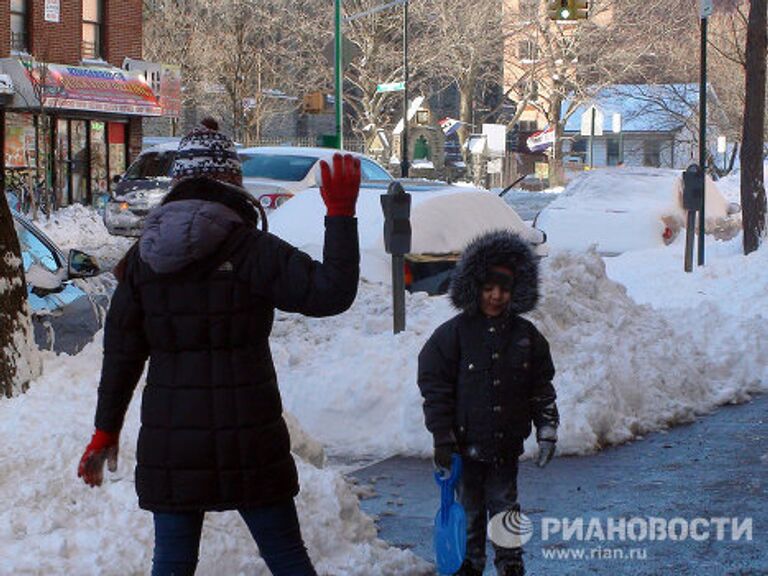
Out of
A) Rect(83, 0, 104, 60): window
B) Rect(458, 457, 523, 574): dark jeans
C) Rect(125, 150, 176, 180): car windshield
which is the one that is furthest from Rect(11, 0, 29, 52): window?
Rect(458, 457, 523, 574): dark jeans

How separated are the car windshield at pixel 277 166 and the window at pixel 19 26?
18.2m

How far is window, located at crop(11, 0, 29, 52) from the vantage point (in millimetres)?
36156

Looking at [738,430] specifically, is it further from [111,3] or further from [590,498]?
[111,3]

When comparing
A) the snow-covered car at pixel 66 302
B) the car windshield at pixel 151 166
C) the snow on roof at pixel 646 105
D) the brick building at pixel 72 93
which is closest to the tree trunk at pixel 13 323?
the snow-covered car at pixel 66 302

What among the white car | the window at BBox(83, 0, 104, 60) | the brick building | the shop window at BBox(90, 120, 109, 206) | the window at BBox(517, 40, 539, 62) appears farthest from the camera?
the window at BBox(517, 40, 539, 62)

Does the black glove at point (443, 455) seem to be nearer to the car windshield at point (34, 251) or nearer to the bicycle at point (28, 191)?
the car windshield at point (34, 251)

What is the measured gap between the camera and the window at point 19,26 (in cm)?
3616

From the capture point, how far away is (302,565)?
13.7 feet

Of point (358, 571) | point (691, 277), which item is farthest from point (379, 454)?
point (691, 277)

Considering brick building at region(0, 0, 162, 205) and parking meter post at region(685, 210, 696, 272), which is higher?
brick building at region(0, 0, 162, 205)

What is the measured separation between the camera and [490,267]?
554cm

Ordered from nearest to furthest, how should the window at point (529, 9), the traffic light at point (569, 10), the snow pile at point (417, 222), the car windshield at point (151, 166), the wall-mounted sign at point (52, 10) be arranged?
the snow pile at point (417, 222)
the traffic light at point (569, 10)
the car windshield at point (151, 166)
the wall-mounted sign at point (52, 10)
the window at point (529, 9)

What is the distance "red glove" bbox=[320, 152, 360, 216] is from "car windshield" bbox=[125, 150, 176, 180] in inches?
930

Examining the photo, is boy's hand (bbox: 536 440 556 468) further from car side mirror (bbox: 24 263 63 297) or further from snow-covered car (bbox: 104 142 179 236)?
snow-covered car (bbox: 104 142 179 236)
